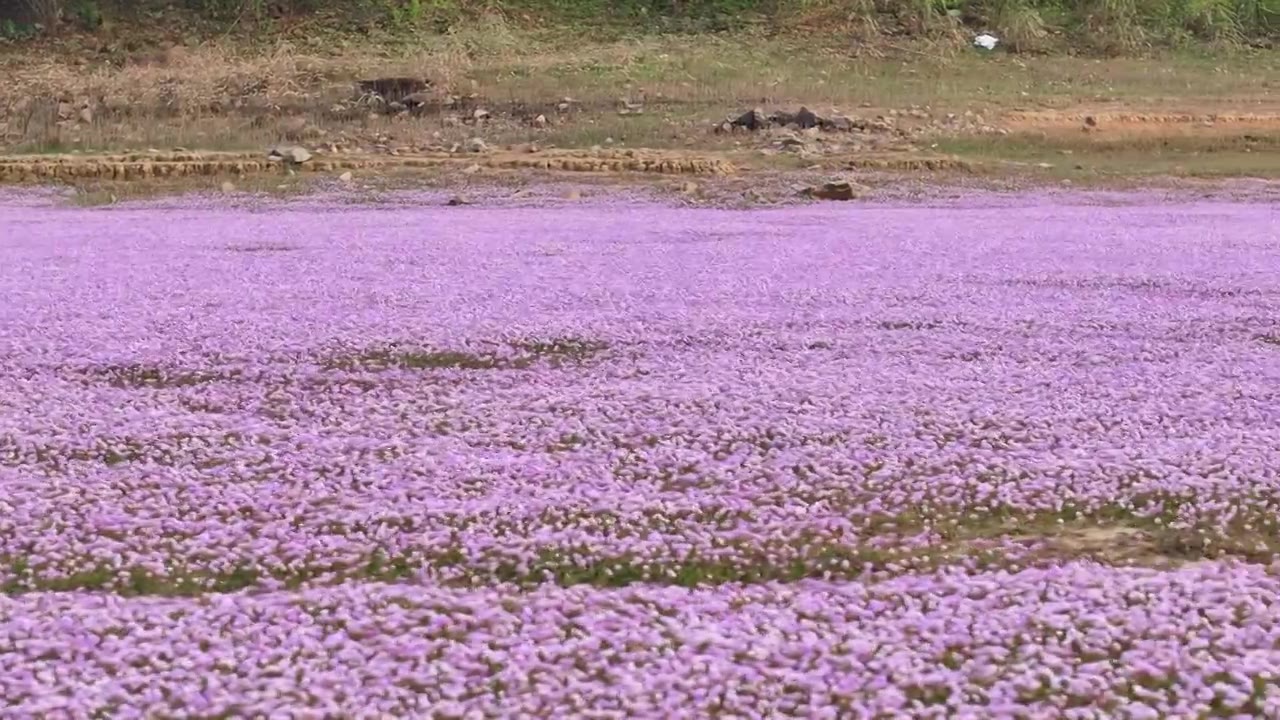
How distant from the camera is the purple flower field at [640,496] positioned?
3.55 metres

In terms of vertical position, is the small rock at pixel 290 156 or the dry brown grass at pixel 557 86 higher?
the dry brown grass at pixel 557 86

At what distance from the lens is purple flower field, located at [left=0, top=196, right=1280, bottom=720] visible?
355 centimetres

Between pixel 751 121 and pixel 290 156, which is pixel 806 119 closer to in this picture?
pixel 751 121

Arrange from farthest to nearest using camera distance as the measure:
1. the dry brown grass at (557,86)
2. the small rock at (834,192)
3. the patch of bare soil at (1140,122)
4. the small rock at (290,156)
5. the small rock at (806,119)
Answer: the patch of bare soil at (1140,122) < the dry brown grass at (557,86) < the small rock at (806,119) < the small rock at (290,156) < the small rock at (834,192)

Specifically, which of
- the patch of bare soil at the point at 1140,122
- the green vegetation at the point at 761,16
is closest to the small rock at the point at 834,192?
the patch of bare soil at the point at 1140,122

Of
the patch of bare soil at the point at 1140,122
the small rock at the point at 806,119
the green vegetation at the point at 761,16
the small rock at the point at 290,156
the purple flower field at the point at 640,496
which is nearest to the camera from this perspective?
the purple flower field at the point at 640,496

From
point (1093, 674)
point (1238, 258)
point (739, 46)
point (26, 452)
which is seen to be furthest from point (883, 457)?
point (739, 46)

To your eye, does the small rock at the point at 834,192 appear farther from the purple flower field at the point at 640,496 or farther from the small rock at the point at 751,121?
the purple flower field at the point at 640,496

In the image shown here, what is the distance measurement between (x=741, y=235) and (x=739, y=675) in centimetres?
1008

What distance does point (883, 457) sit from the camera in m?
5.50

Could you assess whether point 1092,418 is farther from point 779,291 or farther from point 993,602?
point 779,291

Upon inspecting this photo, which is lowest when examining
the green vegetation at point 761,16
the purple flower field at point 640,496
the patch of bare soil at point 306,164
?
→ the patch of bare soil at point 306,164

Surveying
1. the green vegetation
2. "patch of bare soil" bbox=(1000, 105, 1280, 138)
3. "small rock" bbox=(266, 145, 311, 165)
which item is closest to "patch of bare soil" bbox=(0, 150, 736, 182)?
"small rock" bbox=(266, 145, 311, 165)

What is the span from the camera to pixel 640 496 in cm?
501
